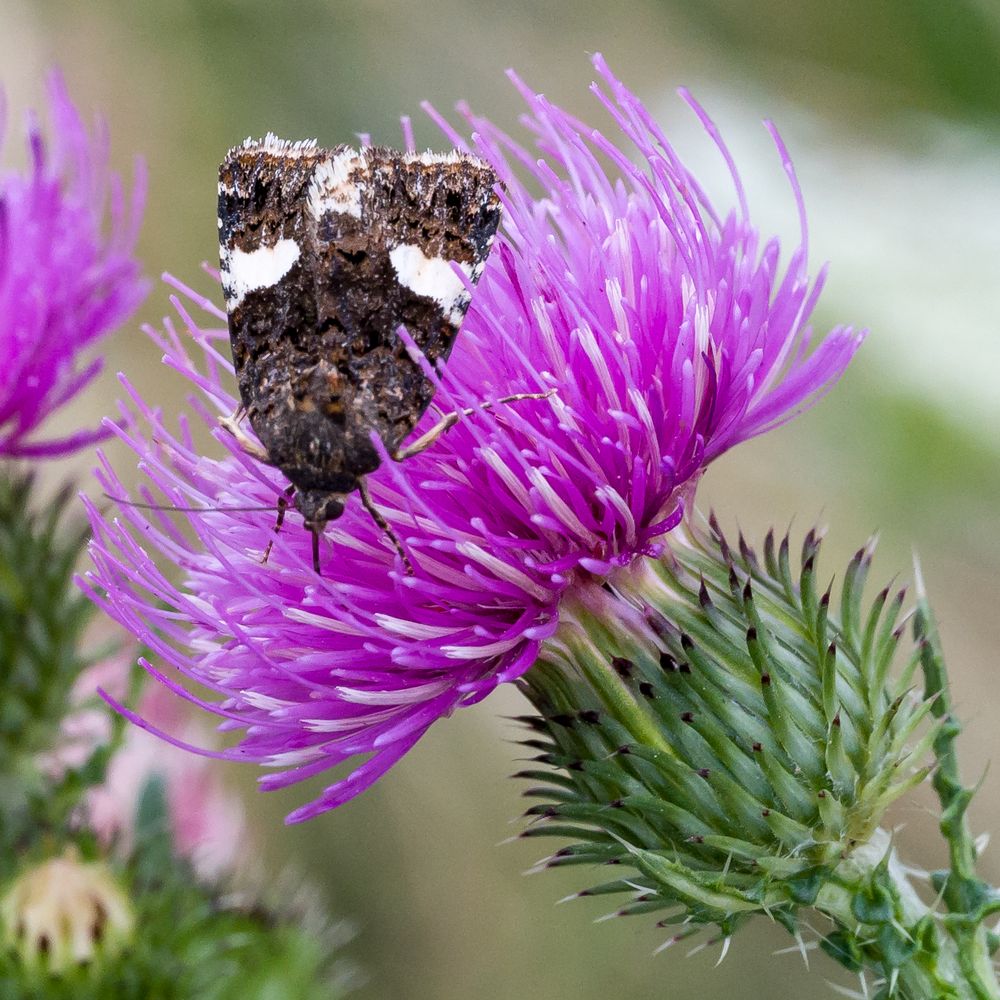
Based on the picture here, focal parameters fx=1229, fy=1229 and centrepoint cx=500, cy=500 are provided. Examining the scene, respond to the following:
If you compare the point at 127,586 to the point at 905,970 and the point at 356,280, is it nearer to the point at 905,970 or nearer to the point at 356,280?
the point at 356,280

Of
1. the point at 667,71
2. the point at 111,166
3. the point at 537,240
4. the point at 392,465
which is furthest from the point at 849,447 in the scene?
the point at 111,166

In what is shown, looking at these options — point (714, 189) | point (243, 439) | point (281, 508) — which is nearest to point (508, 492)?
point (281, 508)

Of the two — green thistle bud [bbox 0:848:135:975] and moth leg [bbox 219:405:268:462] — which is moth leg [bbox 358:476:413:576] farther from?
green thistle bud [bbox 0:848:135:975]

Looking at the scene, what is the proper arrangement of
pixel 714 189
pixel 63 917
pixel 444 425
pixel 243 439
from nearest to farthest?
1. pixel 444 425
2. pixel 243 439
3. pixel 63 917
4. pixel 714 189

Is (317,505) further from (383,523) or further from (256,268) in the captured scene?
(256,268)

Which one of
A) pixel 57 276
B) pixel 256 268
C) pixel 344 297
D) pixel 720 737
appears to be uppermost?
Answer: pixel 57 276

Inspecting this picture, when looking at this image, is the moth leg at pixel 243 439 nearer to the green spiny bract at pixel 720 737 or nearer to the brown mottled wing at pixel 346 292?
the brown mottled wing at pixel 346 292

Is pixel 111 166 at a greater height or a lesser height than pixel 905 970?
greater
